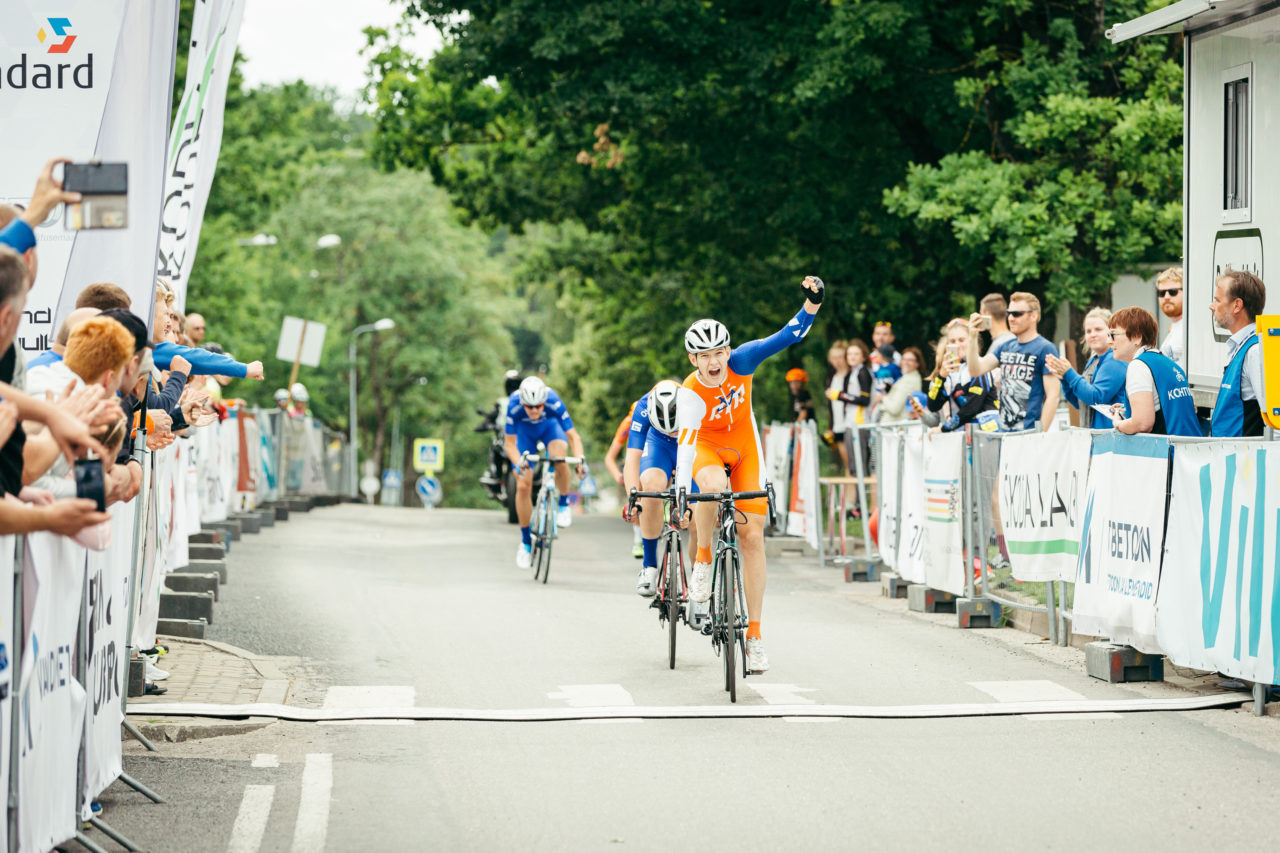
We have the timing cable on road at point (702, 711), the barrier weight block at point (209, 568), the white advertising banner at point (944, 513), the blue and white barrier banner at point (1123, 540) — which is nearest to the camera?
the timing cable on road at point (702, 711)

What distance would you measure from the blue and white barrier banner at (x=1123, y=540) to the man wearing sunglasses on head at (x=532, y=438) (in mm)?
7504

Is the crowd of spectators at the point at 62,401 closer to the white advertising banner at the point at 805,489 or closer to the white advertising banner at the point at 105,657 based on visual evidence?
the white advertising banner at the point at 105,657

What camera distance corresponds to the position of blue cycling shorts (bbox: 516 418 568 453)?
17.8 metres

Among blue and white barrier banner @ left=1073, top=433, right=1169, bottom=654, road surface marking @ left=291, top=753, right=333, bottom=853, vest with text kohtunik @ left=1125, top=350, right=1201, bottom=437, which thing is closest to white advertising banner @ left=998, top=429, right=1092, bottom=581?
blue and white barrier banner @ left=1073, top=433, right=1169, bottom=654

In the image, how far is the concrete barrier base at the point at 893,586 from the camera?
15242 millimetres

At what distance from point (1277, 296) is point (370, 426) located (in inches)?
2746

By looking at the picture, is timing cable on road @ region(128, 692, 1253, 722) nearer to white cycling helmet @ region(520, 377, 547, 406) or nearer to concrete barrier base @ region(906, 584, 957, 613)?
concrete barrier base @ region(906, 584, 957, 613)

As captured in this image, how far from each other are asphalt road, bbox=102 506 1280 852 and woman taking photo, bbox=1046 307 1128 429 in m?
1.75

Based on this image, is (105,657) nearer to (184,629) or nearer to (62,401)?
(62,401)

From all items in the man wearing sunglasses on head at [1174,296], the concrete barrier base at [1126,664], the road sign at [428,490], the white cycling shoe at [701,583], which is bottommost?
the road sign at [428,490]

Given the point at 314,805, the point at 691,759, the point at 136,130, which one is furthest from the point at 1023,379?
the point at 314,805

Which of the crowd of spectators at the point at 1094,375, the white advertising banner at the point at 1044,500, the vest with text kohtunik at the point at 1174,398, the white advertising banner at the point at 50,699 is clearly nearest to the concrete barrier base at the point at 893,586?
the crowd of spectators at the point at 1094,375

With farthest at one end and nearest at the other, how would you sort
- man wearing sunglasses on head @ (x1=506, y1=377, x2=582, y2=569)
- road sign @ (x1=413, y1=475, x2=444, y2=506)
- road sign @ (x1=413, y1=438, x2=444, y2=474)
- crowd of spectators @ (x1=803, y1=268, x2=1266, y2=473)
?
road sign @ (x1=413, y1=475, x2=444, y2=506) < road sign @ (x1=413, y1=438, x2=444, y2=474) < man wearing sunglasses on head @ (x1=506, y1=377, x2=582, y2=569) < crowd of spectators @ (x1=803, y1=268, x2=1266, y2=473)

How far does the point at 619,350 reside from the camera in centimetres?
4706
